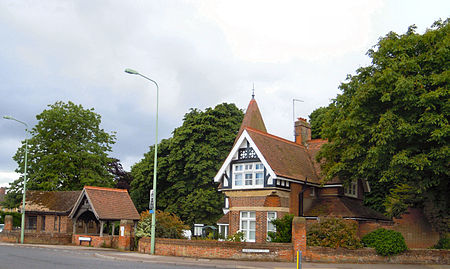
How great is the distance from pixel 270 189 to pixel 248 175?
2.13 m

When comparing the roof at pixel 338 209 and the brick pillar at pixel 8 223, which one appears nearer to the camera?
the roof at pixel 338 209

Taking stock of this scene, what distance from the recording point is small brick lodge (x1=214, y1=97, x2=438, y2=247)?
28516 millimetres

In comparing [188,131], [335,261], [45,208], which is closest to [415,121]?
[335,261]

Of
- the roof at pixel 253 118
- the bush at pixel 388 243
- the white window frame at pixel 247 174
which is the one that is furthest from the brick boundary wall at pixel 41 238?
the bush at pixel 388 243

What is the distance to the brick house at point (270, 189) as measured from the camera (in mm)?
29312

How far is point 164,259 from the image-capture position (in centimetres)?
2281

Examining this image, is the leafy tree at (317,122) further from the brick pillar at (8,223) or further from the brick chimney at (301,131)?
the brick pillar at (8,223)

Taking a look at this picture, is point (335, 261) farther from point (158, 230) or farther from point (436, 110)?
point (158, 230)

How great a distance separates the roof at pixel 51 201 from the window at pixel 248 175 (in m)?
20.0

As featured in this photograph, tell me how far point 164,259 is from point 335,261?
820 cm

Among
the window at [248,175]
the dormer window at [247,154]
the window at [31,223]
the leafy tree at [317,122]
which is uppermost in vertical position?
the leafy tree at [317,122]

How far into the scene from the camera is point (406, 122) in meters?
23.0

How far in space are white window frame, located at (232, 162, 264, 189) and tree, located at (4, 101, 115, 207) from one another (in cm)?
2582

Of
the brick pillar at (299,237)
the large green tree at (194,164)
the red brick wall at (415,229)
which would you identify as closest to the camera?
the brick pillar at (299,237)
